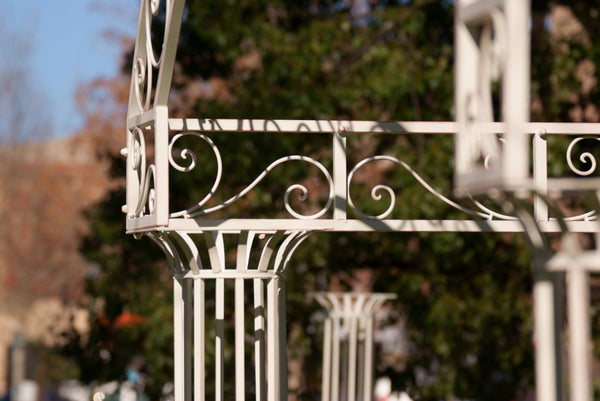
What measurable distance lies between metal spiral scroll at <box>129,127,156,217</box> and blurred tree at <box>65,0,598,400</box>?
4.52m

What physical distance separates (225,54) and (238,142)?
1027 millimetres

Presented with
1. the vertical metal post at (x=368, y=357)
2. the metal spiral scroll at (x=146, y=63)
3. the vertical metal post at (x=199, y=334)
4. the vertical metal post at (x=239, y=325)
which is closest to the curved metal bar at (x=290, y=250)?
the vertical metal post at (x=239, y=325)

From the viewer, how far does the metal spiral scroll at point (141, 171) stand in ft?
11.6

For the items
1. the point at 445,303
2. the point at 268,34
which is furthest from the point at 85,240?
the point at 445,303

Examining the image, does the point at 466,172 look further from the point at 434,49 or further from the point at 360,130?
the point at 434,49

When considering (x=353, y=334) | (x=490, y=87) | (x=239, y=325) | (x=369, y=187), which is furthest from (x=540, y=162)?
(x=369, y=187)

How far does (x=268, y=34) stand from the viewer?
348 inches

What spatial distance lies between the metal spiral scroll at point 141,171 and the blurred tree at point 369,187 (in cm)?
452

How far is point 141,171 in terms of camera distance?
3664mm

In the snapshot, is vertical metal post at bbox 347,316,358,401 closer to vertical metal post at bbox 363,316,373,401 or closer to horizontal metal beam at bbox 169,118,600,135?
vertical metal post at bbox 363,316,373,401

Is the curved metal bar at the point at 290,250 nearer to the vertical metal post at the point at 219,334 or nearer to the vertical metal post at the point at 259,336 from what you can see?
the vertical metal post at the point at 259,336

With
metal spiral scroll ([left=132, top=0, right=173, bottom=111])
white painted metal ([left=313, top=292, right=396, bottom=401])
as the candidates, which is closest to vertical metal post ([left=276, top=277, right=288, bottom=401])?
metal spiral scroll ([left=132, top=0, right=173, bottom=111])

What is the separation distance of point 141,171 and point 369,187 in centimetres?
561

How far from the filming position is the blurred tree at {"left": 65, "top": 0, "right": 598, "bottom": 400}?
8523 mm
